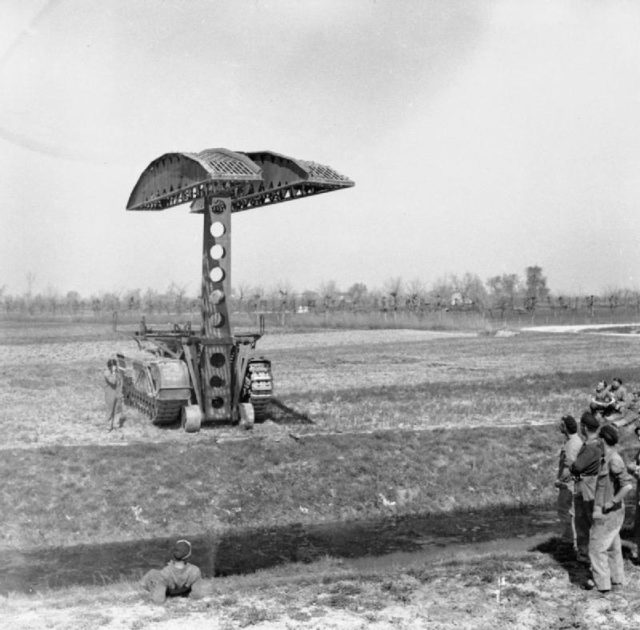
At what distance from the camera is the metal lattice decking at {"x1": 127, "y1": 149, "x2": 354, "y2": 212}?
1447cm

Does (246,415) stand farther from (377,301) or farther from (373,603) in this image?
(377,301)

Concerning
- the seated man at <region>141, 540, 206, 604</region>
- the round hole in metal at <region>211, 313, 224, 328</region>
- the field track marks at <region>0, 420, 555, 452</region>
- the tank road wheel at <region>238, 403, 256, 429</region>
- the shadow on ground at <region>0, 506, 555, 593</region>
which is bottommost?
the shadow on ground at <region>0, 506, 555, 593</region>

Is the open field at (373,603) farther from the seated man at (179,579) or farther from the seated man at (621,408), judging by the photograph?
the seated man at (621,408)

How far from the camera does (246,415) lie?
16.3m

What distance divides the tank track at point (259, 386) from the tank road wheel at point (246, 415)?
0.72 ft

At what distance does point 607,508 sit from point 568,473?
132 centimetres

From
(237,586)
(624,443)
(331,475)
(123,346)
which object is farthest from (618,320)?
(237,586)

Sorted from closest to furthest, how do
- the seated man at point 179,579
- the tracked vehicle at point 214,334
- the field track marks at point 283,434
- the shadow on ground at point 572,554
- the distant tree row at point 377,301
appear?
the seated man at point 179,579
the shadow on ground at point 572,554
the field track marks at point 283,434
the tracked vehicle at point 214,334
the distant tree row at point 377,301

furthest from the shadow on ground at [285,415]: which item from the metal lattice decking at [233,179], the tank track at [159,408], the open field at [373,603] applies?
the open field at [373,603]

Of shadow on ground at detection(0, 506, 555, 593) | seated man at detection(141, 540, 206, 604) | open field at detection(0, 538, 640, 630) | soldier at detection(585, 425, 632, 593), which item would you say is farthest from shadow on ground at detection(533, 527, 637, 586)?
seated man at detection(141, 540, 206, 604)

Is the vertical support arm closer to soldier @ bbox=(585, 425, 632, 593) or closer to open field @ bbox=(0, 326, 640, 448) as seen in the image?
open field @ bbox=(0, 326, 640, 448)

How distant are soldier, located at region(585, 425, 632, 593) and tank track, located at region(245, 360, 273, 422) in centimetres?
915

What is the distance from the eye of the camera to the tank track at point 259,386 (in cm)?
1655

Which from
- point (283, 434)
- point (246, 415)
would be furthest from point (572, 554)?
point (246, 415)
